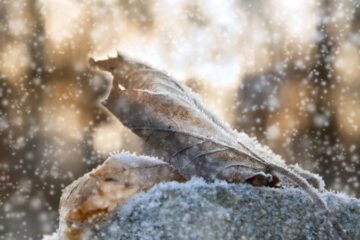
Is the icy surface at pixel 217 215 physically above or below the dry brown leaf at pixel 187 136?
below

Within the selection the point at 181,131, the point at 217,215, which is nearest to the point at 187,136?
the point at 181,131

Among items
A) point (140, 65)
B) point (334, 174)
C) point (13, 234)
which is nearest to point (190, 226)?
point (140, 65)

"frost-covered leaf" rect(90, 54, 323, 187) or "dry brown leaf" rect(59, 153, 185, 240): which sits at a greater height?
"frost-covered leaf" rect(90, 54, 323, 187)

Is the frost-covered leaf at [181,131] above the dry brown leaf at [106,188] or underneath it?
above

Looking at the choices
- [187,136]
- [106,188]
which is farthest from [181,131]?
[106,188]

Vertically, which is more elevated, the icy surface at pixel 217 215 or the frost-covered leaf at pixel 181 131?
the frost-covered leaf at pixel 181 131

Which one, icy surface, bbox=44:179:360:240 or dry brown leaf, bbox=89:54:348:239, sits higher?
dry brown leaf, bbox=89:54:348:239

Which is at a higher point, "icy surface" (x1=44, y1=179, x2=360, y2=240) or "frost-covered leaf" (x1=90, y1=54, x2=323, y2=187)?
"frost-covered leaf" (x1=90, y1=54, x2=323, y2=187)

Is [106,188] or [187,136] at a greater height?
[187,136]

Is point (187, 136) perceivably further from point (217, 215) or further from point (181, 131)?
point (217, 215)
